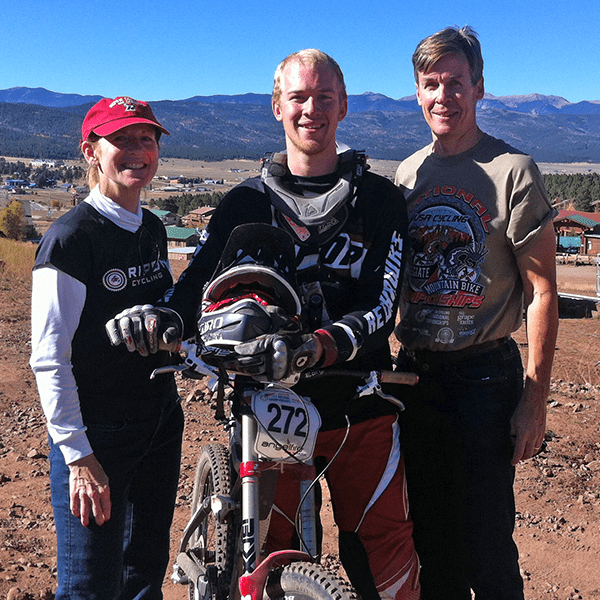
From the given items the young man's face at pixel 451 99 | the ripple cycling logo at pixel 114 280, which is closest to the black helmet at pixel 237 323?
the ripple cycling logo at pixel 114 280

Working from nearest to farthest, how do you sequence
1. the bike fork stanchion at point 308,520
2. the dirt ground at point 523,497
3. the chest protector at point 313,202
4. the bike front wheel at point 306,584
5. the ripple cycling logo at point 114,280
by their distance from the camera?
1. the bike front wheel at point 306,584
2. the bike fork stanchion at point 308,520
3. the chest protector at point 313,202
4. the ripple cycling logo at point 114,280
5. the dirt ground at point 523,497

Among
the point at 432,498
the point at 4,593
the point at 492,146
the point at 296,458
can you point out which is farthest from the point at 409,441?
the point at 4,593

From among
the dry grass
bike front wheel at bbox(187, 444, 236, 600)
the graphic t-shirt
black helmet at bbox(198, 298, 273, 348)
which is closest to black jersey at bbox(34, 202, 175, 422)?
bike front wheel at bbox(187, 444, 236, 600)

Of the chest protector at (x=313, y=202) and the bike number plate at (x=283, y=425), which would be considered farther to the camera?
the chest protector at (x=313, y=202)

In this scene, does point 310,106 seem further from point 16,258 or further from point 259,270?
point 16,258

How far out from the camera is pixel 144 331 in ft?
7.14

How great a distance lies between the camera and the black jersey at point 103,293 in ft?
8.54

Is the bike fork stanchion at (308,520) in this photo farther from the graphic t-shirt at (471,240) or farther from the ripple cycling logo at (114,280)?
the ripple cycling logo at (114,280)

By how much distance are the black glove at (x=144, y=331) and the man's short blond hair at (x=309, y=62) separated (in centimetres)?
119

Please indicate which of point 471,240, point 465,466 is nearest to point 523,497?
point 465,466

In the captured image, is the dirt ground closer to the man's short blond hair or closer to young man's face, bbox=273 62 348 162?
young man's face, bbox=273 62 348 162

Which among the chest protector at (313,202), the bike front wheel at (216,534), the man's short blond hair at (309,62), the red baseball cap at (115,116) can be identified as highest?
the man's short blond hair at (309,62)

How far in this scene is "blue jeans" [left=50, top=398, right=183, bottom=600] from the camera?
265 cm

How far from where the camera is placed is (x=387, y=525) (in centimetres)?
260
